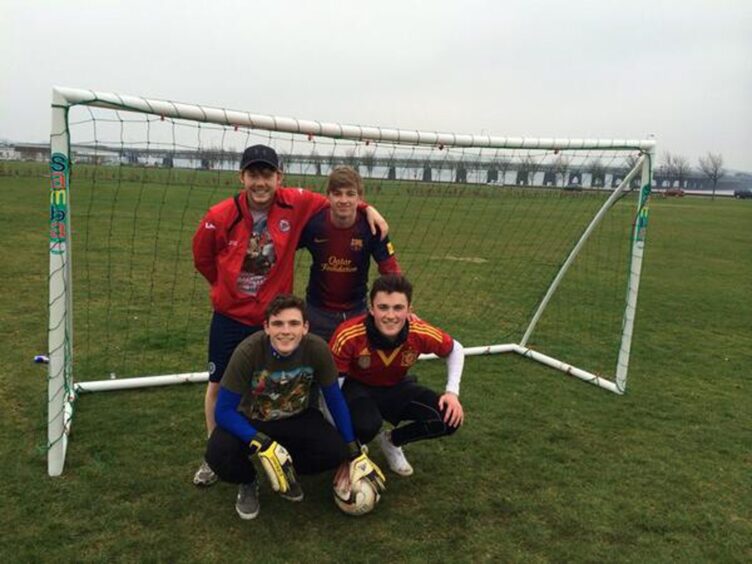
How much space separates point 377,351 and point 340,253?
614 mm

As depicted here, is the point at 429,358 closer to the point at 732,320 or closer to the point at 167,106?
the point at 167,106

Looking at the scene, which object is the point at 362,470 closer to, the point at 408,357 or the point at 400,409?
the point at 400,409

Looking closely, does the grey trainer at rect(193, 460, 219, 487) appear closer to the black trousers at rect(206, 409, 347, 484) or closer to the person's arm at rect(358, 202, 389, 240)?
the black trousers at rect(206, 409, 347, 484)

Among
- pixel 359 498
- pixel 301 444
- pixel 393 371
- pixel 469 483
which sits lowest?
pixel 469 483

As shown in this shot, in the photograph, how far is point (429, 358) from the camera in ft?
18.4

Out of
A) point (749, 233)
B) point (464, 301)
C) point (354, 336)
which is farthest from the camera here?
point (749, 233)

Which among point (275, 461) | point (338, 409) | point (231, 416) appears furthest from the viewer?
point (338, 409)

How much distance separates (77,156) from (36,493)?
188 cm

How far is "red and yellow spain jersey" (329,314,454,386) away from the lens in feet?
10.8

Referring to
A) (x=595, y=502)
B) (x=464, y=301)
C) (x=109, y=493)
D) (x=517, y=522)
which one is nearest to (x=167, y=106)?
(x=109, y=493)

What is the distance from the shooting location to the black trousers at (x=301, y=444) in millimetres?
2939

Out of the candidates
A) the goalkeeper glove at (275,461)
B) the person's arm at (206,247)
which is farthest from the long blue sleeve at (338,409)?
the person's arm at (206,247)

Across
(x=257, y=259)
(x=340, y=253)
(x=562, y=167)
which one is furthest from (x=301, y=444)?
(x=562, y=167)

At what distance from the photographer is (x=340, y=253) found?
3.52m
